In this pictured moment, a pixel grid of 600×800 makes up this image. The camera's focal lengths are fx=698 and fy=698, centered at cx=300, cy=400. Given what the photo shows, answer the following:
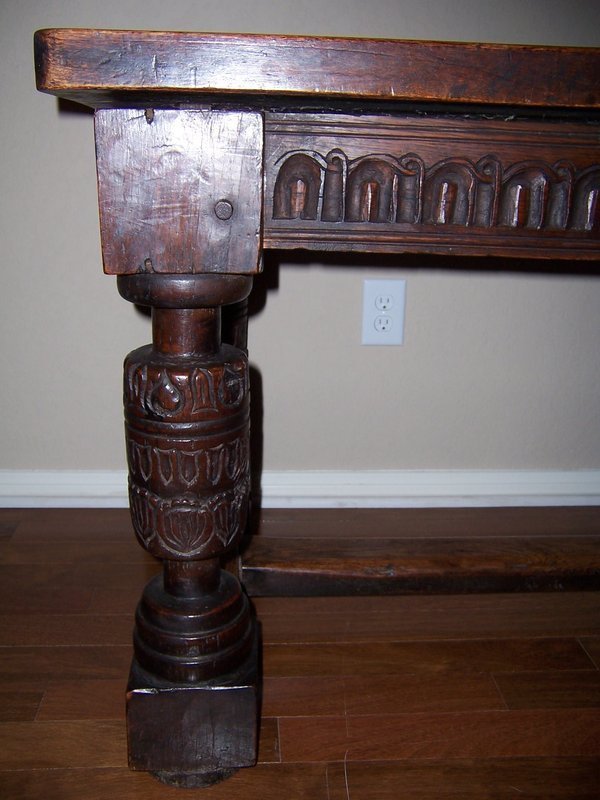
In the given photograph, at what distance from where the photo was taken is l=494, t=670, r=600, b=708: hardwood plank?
0.88 meters

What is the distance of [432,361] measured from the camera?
132 centimetres

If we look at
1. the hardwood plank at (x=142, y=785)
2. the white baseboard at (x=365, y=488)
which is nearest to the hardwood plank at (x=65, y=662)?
the hardwood plank at (x=142, y=785)

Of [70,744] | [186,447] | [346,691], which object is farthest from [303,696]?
[186,447]

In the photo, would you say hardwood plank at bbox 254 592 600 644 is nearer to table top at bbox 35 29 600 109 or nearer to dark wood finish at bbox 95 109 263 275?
dark wood finish at bbox 95 109 263 275

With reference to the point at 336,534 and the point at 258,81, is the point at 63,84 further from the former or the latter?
the point at 336,534

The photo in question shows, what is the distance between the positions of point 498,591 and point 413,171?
0.65 m

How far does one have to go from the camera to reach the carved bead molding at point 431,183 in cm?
61

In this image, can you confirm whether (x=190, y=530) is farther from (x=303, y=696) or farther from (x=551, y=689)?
(x=551, y=689)

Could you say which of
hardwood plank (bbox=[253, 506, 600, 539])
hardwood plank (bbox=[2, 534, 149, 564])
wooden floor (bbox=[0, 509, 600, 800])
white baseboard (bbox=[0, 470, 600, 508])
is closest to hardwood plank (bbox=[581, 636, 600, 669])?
wooden floor (bbox=[0, 509, 600, 800])

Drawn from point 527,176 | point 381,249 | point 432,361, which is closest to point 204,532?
point 381,249

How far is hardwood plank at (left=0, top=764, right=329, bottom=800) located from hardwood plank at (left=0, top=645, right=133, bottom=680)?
153 mm

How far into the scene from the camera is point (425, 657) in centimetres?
96

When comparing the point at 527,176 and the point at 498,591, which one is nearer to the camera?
the point at 527,176

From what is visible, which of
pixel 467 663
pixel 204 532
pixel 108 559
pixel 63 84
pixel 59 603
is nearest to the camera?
pixel 63 84
